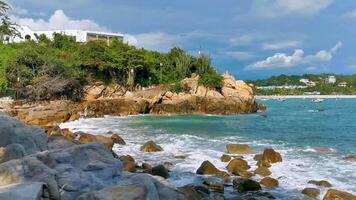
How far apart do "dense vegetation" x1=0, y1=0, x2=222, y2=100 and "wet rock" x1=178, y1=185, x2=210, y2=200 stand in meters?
35.7

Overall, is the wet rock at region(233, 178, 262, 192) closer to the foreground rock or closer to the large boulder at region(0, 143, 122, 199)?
the foreground rock

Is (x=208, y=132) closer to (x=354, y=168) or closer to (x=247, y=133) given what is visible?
(x=247, y=133)

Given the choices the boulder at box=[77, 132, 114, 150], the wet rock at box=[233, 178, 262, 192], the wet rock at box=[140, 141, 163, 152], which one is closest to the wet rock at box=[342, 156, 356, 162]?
the wet rock at box=[233, 178, 262, 192]

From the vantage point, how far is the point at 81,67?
55.8 m

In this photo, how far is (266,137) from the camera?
30938mm

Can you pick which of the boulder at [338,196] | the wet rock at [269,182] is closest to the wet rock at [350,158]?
the wet rock at [269,182]

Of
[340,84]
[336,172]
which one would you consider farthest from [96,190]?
[340,84]

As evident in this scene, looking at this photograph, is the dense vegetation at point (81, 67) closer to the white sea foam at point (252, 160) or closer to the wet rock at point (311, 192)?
the white sea foam at point (252, 160)

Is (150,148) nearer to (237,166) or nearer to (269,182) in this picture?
(237,166)

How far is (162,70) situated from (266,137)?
34.7 metres

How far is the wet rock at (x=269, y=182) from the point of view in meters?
15.5

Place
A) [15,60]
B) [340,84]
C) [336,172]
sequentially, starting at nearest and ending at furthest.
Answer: [336,172]
[15,60]
[340,84]

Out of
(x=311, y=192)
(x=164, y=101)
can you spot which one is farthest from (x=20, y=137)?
(x=164, y=101)

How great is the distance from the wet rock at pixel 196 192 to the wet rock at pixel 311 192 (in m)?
3.28
